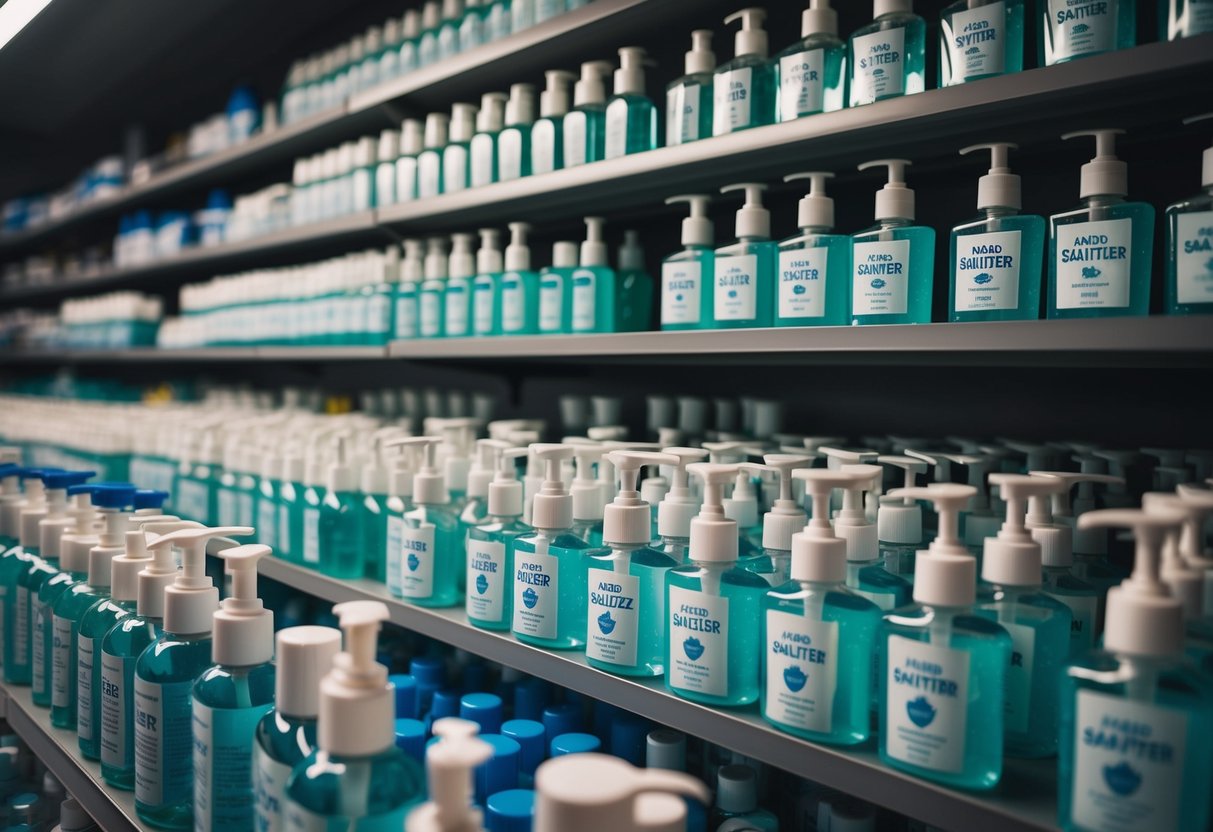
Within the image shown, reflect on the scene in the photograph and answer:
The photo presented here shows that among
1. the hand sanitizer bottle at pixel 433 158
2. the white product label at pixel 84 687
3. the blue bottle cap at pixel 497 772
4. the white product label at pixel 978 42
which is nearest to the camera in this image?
the white product label at pixel 978 42

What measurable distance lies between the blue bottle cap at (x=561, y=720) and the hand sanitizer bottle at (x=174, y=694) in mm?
492

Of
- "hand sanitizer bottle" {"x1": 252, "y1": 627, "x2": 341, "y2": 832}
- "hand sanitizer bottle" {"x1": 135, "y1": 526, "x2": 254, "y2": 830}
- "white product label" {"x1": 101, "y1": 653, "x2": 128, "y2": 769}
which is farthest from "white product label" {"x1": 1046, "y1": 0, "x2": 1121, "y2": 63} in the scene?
"white product label" {"x1": 101, "y1": 653, "x2": 128, "y2": 769}

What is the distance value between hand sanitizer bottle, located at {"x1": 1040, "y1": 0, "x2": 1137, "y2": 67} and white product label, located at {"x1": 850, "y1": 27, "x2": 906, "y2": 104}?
20 cm

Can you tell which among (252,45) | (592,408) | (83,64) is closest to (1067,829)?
(592,408)

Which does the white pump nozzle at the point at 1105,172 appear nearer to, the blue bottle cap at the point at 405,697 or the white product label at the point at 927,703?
the white product label at the point at 927,703

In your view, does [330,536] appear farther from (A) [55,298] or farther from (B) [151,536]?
(A) [55,298]

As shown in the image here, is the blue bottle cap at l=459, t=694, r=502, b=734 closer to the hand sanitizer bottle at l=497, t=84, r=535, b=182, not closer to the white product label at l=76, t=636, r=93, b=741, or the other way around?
the white product label at l=76, t=636, r=93, b=741

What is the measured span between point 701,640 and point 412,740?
468 millimetres

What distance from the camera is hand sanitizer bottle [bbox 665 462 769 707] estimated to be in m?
0.99

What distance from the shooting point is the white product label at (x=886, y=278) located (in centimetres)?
103

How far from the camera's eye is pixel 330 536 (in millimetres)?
1675

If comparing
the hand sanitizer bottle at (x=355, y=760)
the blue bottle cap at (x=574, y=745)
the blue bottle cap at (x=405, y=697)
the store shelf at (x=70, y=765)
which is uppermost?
the hand sanitizer bottle at (x=355, y=760)

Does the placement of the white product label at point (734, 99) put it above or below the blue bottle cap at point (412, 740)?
above

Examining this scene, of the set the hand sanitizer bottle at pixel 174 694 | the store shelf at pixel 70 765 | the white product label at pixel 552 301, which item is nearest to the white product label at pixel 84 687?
the store shelf at pixel 70 765
